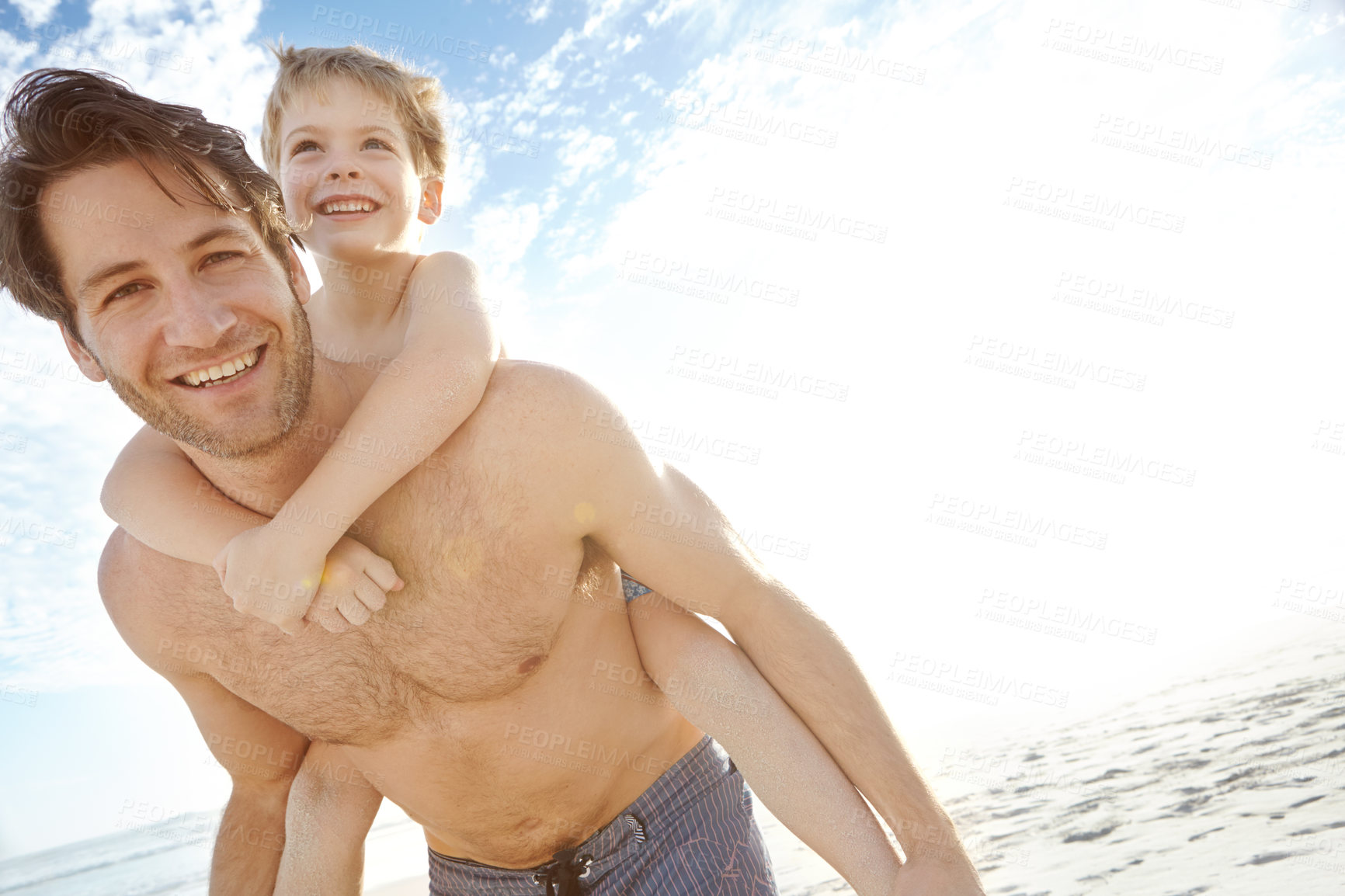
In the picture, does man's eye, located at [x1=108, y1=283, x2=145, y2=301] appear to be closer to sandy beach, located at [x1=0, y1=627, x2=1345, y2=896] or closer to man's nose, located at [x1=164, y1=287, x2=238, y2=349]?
man's nose, located at [x1=164, y1=287, x2=238, y2=349]

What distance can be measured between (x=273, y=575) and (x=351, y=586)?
7.0 inches

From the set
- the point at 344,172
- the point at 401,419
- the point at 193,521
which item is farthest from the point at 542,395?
the point at 344,172

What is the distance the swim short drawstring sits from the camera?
2150mm

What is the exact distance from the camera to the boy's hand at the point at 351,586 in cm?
176

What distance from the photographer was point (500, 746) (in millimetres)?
2125

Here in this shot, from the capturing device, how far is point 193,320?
1.75 m

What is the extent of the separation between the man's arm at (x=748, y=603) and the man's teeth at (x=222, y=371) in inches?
32.9

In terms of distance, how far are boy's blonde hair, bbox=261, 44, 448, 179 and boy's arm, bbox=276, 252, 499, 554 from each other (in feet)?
5.89

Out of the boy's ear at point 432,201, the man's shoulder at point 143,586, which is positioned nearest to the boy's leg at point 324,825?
the man's shoulder at point 143,586

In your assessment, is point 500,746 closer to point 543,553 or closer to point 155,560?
point 543,553

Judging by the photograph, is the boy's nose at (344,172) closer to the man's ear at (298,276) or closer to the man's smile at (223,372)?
the man's ear at (298,276)

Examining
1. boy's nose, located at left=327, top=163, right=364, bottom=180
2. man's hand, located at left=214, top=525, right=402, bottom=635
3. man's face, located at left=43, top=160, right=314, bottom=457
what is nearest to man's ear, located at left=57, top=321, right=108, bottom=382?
man's face, located at left=43, top=160, right=314, bottom=457

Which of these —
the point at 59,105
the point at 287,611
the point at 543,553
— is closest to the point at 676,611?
the point at 543,553

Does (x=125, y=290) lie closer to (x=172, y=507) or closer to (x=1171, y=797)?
(x=172, y=507)
